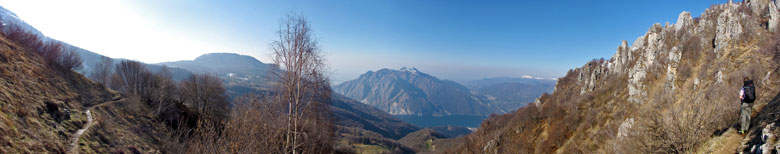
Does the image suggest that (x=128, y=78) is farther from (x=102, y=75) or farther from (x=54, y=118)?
(x=54, y=118)

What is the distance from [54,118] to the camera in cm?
1490

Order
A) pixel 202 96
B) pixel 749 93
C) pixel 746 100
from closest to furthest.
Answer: pixel 749 93 < pixel 746 100 < pixel 202 96

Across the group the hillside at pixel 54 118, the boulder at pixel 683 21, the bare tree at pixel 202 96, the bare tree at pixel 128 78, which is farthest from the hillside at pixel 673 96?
the bare tree at pixel 128 78

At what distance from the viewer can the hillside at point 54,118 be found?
1052 centimetres

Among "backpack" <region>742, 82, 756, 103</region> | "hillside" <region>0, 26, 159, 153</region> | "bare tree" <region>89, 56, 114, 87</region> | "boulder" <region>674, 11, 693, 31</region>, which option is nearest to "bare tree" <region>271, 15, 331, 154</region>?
"hillside" <region>0, 26, 159, 153</region>

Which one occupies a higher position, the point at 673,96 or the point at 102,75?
the point at 673,96

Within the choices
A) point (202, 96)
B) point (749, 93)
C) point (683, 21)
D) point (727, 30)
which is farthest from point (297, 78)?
point (683, 21)

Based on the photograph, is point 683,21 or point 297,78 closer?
point 297,78

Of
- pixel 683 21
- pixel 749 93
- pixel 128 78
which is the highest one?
pixel 683 21

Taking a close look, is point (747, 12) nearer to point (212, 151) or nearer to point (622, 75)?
point (622, 75)

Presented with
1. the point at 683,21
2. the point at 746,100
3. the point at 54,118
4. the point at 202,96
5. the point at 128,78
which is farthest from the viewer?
the point at 683,21

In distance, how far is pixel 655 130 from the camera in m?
8.61

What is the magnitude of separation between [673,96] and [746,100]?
15.2 m

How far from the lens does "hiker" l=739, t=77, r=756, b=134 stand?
788 centimetres
